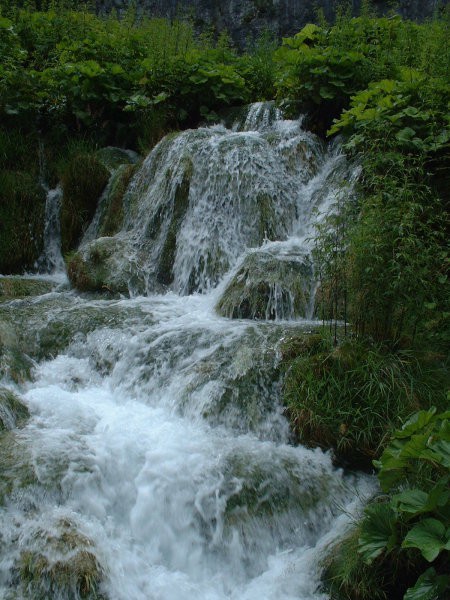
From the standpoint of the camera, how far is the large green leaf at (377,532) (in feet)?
8.85

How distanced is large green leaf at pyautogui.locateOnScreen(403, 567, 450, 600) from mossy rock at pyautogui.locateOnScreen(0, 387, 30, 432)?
8.54ft

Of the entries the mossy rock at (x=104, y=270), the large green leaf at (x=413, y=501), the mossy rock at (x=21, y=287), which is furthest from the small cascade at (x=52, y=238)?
the large green leaf at (x=413, y=501)

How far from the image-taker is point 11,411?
3.97 m

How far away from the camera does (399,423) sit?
12.3 feet

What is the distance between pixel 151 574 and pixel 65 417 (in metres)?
1.38

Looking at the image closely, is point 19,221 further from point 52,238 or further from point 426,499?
point 426,499

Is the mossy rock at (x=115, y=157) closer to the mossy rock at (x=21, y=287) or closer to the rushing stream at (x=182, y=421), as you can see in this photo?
the rushing stream at (x=182, y=421)

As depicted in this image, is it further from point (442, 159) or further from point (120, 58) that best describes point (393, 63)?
point (120, 58)

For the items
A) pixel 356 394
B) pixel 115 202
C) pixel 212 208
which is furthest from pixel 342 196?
pixel 115 202

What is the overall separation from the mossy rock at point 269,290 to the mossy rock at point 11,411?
6.57 feet

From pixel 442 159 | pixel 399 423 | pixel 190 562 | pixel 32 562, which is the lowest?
pixel 190 562

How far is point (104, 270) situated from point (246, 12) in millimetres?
10203

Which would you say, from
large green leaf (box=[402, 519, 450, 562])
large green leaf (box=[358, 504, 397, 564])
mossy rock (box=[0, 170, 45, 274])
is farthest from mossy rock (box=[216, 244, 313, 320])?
mossy rock (box=[0, 170, 45, 274])

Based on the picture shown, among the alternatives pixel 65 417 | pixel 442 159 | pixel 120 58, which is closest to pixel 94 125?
pixel 120 58
